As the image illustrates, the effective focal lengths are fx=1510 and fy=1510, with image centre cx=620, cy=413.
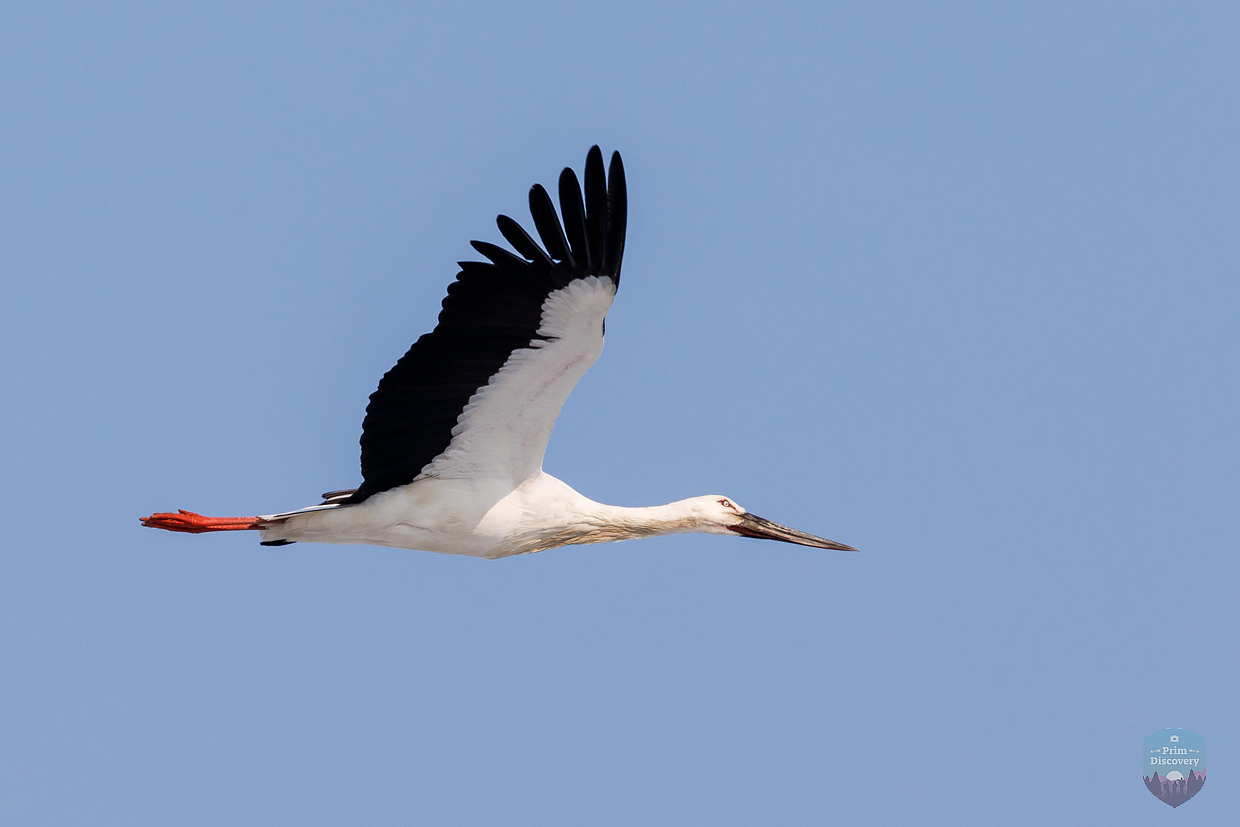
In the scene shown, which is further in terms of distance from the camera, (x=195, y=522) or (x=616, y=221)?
(x=195, y=522)

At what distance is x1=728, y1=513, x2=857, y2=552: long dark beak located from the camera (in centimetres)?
1317

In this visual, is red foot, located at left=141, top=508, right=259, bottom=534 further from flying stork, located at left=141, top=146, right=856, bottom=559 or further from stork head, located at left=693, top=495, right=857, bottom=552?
stork head, located at left=693, top=495, right=857, bottom=552

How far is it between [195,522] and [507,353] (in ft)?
9.69

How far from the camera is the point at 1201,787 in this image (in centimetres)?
1496

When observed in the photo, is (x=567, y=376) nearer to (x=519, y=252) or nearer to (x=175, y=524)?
(x=519, y=252)

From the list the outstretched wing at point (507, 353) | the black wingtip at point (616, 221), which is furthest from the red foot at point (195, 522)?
the black wingtip at point (616, 221)

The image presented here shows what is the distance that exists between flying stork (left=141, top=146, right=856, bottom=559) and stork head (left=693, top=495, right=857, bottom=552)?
0.13 feet

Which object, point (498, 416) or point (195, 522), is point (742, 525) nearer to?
point (498, 416)

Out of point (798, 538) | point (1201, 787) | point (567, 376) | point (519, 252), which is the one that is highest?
point (519, 252)

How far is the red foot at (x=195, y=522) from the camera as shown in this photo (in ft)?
38.9

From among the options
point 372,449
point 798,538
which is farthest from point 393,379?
point 798,538

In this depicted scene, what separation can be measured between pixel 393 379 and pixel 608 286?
1.78m

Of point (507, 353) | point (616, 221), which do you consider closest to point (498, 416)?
point (507, 353)

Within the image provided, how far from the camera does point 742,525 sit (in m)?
13.1
